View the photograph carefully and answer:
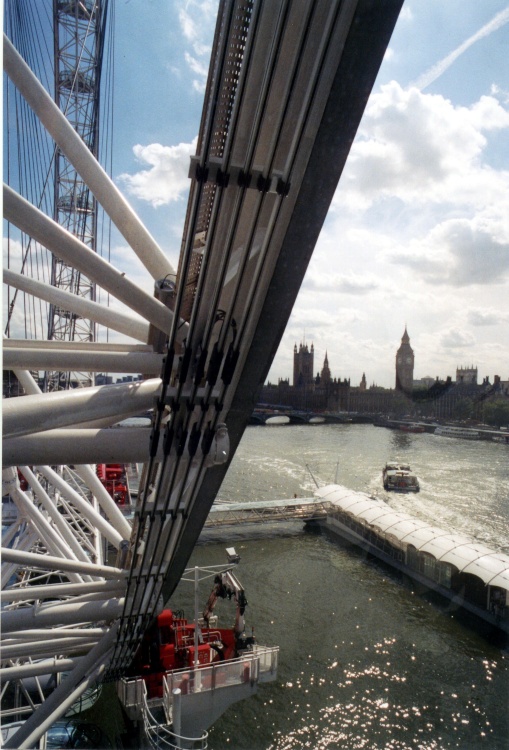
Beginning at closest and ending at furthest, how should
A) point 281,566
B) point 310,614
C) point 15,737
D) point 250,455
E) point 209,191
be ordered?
point 209,191 < point 15,737 < point 310,614 < point 281,566 < point 250,455

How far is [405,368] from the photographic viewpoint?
15594 mm

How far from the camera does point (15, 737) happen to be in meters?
1.84

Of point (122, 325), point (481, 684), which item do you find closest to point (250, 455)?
point (481, 684)

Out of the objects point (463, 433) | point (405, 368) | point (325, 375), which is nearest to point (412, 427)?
point (405, 368)

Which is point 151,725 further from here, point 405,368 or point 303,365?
point 303,365

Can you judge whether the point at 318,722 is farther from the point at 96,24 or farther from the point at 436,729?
the point at 96,24

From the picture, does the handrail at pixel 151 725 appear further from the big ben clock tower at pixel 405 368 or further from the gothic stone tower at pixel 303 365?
the gothic stone tower at pixel 303 365

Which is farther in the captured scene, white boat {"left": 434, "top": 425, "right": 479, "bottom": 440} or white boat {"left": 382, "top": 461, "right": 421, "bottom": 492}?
white boat {"left": 434, "top": 425, "right": 479, "bottom": 440}

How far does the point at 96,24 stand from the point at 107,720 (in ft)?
18.4

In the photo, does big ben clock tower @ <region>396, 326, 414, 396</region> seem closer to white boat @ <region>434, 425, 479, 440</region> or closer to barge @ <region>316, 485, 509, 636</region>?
white boat @ <region>434, 425, 479, 440</region>

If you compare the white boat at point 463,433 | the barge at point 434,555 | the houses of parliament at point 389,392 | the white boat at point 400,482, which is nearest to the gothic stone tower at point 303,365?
the houses of parliament at point 389,392

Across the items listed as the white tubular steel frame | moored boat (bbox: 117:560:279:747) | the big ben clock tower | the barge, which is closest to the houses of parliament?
the big ben clock tower

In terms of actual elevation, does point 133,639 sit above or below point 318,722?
above

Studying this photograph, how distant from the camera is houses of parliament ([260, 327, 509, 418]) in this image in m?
12.3
